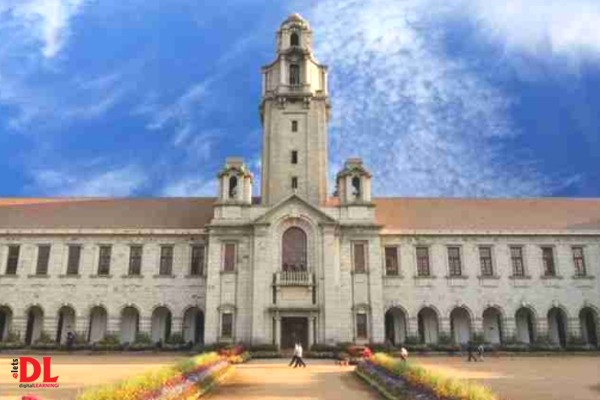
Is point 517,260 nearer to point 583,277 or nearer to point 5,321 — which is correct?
point 583,277

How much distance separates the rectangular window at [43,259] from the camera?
45125 mm

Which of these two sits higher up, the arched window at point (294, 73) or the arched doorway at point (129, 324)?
the arched window at point (294, 73)

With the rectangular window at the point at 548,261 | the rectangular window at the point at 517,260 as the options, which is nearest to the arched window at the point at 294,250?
the rectangular window at the point at 517,260

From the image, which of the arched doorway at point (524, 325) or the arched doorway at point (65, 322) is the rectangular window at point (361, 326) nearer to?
the arched doorway at point (524, 325)

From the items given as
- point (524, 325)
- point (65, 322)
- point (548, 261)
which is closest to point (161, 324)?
point (65, 322)

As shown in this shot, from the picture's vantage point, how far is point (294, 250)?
42.7 m

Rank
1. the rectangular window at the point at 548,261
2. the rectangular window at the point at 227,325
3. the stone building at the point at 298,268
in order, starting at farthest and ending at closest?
the rectangular window at the point at 548,261
the stone building at the point at 298,268
the rectangular window at the point at 227,325

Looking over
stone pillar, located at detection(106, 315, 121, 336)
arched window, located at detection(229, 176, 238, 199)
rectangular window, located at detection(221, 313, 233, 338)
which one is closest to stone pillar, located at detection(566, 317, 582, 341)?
rectangular window, located at detection(221, 313, 233, 338)

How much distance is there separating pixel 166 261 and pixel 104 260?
5138 mm

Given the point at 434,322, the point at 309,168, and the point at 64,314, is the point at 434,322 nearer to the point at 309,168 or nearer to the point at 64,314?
the point at 309,168

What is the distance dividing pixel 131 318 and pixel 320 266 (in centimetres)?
1638

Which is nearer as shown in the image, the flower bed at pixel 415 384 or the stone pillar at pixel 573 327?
the flower bed at pixel 415 384

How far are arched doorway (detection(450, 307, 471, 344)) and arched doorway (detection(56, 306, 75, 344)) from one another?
30544 mm

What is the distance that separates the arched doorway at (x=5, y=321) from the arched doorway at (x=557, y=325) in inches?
1716
